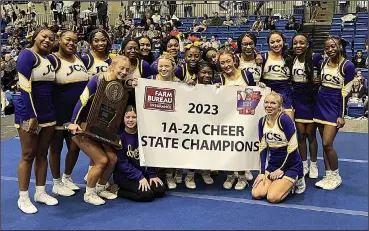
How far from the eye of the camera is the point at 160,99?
440cm

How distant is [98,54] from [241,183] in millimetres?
1984

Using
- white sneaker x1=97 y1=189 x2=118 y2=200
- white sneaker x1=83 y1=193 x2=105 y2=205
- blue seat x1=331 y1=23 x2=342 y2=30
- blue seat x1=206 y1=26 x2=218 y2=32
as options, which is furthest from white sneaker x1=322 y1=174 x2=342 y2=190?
blue seat x1=206 y1=26 x2=218 y2=32

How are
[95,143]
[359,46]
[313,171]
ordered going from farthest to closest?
1. [359,46]
2. [313,171]
3. [95,143]

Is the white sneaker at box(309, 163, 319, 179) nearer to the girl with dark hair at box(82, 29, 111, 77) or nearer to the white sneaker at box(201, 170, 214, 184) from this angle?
the white sneaker at box(201, 170, 214, 184)

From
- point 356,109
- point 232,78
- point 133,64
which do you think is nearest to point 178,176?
point 232,78

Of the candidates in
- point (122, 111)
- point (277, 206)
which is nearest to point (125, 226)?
point (122, 111)

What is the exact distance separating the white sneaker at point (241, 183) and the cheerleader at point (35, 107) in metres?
1.94

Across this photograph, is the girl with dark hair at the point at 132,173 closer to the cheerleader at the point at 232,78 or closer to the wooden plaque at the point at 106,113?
the wooden plaque at the point at 106,113

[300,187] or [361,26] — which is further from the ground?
[361,26]

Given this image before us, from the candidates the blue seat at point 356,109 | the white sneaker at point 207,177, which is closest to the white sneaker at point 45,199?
the white sneaker at point 207,177

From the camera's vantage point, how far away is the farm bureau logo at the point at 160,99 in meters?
4.34

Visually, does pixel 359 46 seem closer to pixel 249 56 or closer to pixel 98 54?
pixel 249 56

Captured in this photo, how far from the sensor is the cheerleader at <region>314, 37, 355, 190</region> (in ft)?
14.0

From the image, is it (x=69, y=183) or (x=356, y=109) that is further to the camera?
(x=356, y=109)
